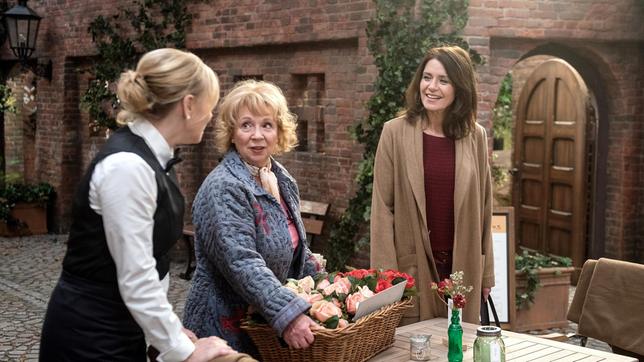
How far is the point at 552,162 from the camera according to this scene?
8.95 metres

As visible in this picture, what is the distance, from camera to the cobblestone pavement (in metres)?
6.45

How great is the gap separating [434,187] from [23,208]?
31.7ft

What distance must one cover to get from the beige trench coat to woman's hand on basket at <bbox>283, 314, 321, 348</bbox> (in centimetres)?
132

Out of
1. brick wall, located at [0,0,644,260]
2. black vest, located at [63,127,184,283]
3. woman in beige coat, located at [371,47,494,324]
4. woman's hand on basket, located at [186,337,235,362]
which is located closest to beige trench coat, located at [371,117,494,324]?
woman in beige coat, located at [371,47,494,324]

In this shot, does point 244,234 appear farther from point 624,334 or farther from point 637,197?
point 637,197

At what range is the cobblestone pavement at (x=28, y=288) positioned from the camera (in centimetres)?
645

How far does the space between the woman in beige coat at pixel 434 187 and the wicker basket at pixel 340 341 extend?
3.19ft

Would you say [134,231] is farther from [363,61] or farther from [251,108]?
[363,61]

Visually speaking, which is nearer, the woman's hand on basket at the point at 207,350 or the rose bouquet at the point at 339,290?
the woman's hand on basket at the point at 207,350

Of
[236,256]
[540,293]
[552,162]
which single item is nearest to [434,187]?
[236,256]

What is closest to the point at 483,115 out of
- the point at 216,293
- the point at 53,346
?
the point at 216,293

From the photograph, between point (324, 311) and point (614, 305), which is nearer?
point (324, 311)

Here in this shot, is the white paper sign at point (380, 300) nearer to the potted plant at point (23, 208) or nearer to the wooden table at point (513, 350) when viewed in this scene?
the wooden table at point (513, 350)

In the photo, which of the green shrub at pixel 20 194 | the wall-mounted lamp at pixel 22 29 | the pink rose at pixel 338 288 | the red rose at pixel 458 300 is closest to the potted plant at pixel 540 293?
the red rose at pixel 458 300
